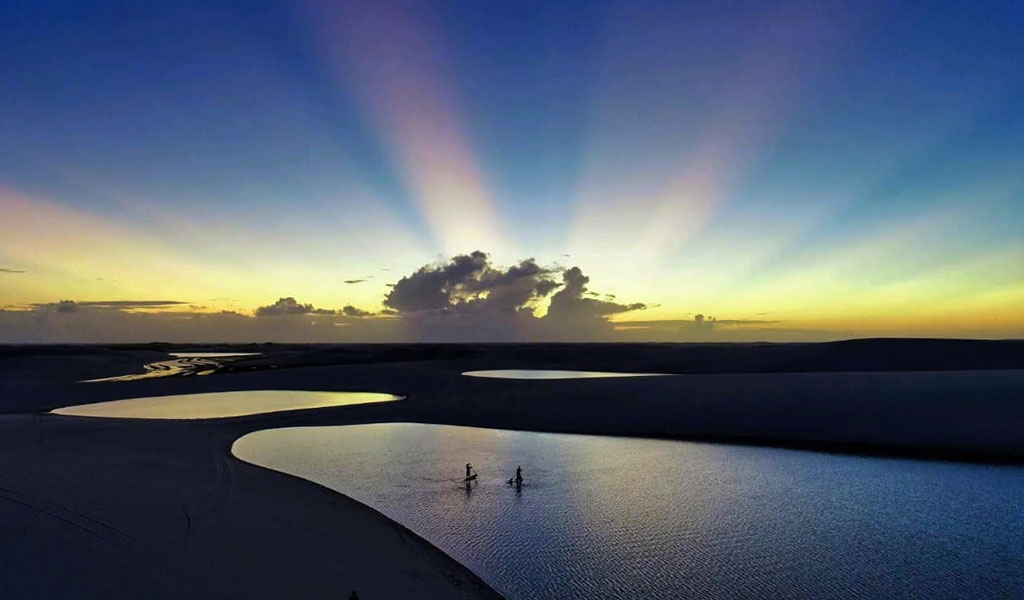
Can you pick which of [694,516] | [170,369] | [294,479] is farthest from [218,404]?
[170,369]

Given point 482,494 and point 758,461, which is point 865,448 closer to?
point 758,461

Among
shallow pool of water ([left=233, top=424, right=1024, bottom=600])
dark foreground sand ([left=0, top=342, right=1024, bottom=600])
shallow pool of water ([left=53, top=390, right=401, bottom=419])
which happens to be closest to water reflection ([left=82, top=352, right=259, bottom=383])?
dark foreground sand ([left=0, top=342, right=1024, bottom=600])

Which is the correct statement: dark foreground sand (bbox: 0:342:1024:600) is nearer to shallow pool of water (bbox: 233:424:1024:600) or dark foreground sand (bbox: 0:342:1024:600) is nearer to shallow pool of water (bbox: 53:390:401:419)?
shallow pool of water (bbox: 233:424:1024:600)

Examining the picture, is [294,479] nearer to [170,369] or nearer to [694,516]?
[694,516]

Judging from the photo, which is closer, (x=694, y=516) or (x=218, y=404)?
(x=694, y=516)

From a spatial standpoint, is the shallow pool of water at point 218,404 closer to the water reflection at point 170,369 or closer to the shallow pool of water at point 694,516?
the shallow pool of water at point 694,516

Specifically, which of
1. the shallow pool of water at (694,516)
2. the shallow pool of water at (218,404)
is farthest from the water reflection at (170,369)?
the shallow pool of water at (694,516)
